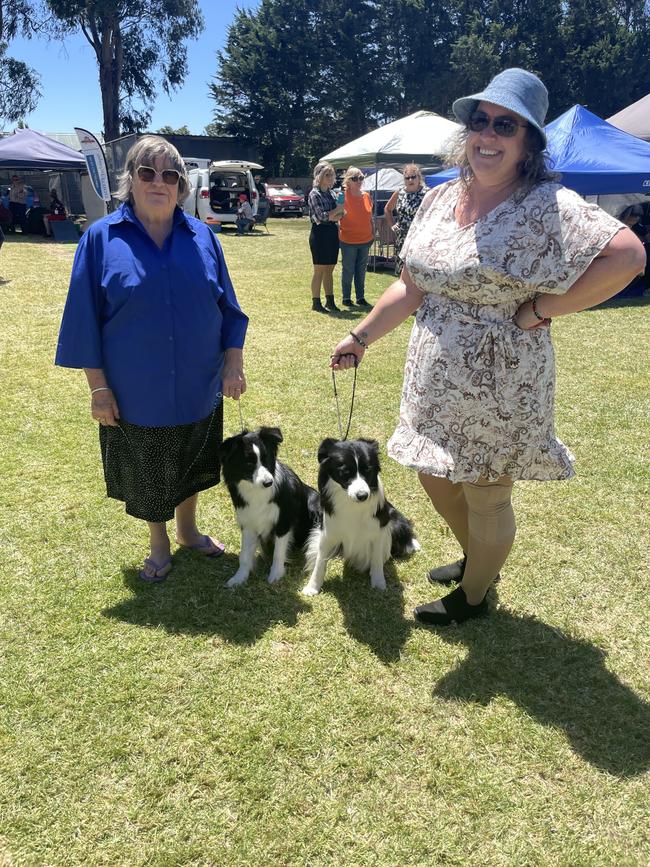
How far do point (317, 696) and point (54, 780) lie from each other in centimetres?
95

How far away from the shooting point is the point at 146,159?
93.6 inches

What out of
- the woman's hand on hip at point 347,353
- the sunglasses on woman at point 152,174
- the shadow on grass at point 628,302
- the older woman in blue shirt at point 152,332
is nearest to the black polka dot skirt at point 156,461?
the older woman in blue shirt at point 152,332

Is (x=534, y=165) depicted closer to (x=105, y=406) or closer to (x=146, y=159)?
(x=146, y=159)

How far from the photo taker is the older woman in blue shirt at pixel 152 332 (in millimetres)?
2396

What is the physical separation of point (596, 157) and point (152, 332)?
30.4 ft

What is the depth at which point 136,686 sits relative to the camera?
95.0 inches

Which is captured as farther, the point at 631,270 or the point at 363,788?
the point at 363,788

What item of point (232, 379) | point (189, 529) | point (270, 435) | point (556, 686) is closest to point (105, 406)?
point (232, 379)

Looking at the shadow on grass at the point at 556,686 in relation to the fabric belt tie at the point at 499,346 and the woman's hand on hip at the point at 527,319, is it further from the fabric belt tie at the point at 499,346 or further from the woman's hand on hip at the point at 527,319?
the woman's hand on hip at the point at 527,319

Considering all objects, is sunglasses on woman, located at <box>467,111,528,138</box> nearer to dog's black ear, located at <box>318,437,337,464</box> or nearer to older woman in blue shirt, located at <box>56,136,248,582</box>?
older woman in blue shirt, located at <box>56,136,248,582</box>

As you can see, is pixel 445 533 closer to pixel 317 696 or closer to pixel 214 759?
pixel 317 696

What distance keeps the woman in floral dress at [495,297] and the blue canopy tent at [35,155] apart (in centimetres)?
1712

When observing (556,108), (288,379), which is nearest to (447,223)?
(288,379)

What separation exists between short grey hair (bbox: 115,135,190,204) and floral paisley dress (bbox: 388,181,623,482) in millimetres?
987
